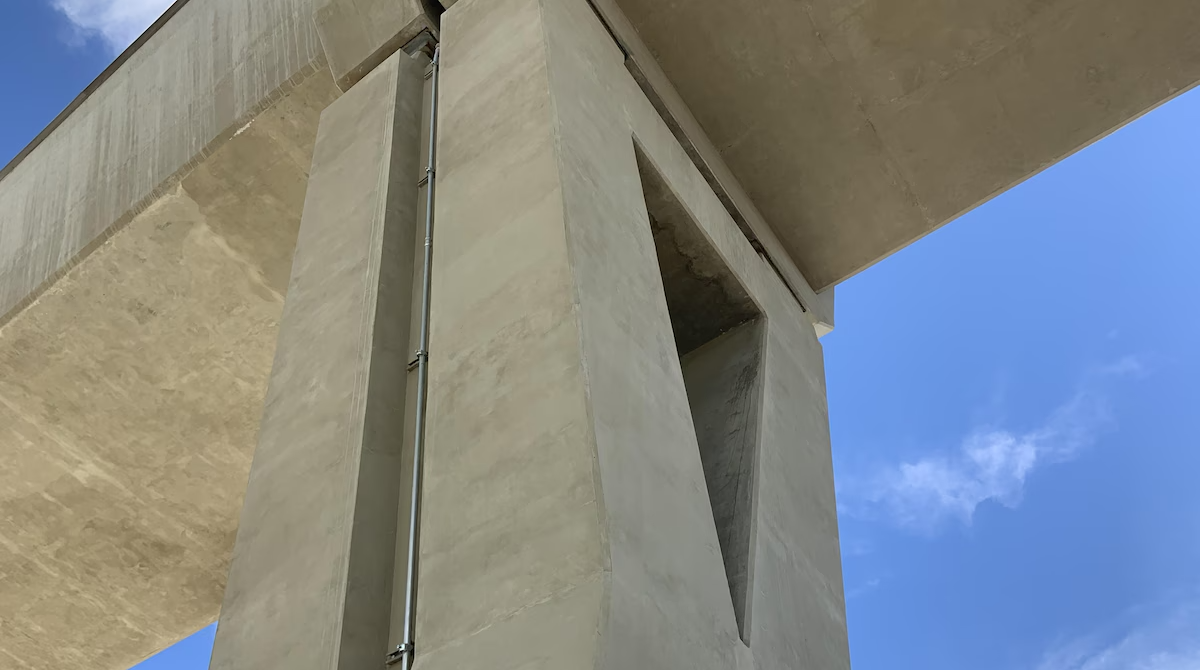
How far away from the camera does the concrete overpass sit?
3.93 metres

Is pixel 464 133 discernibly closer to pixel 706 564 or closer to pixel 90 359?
pixel 706 564

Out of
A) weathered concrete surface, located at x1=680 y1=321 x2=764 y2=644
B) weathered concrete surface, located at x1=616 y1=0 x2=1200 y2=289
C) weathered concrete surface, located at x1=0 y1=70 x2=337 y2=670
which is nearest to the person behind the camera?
weathered concrete surface, located at x1=680 y1=321 x2=764 y2=644

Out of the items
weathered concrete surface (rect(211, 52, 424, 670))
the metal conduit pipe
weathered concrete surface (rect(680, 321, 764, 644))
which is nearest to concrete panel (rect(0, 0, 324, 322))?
weathered concrete surface (rect(211, 52, 424, 670))

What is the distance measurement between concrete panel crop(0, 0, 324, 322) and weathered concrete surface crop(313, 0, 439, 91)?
1.64ft

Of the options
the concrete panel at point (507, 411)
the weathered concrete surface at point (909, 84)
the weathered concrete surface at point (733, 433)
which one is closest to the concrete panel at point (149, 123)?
the weathered concrete surface at point (909, 84)

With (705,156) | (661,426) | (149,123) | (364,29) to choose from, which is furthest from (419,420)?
(149,123)

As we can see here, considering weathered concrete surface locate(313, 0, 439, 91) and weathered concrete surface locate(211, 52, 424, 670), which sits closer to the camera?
weathered concrete surface locate(211, 52, 424, 670)

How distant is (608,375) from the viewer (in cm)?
414

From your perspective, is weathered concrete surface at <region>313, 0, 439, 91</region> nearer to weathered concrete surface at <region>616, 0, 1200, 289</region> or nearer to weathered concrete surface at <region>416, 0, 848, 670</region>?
weathered concrete surface at <region>416, 0, 848, 670</region>

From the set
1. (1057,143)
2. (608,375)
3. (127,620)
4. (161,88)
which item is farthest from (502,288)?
(127,620)

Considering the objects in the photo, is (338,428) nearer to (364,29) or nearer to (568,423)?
(568,423)

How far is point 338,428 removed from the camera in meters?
4.76

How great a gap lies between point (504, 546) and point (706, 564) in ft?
2.47

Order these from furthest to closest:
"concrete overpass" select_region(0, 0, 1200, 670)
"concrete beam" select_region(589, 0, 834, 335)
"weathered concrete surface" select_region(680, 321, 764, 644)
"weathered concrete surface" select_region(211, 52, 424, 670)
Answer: "concrete beam" select_region(589, 0, 834, 335)
"weathered concrete surface" select_region(680, 321, 764, 644)
"weathered concrete surface" select_region(211, 52, 424, 670)
"concrete overpass" select_region(0, 0, 1200, 670)
